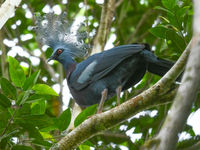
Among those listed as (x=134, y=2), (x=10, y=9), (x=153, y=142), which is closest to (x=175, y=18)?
(x=10, y=9)

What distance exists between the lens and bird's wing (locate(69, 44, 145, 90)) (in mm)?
3496

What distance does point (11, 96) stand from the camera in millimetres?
3006

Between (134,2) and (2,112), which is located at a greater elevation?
(134,2)

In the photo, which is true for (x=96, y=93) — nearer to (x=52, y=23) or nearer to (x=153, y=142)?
(x=52, y=23)

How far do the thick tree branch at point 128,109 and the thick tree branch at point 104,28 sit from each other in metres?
1.75

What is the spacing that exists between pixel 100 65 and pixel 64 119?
94cm

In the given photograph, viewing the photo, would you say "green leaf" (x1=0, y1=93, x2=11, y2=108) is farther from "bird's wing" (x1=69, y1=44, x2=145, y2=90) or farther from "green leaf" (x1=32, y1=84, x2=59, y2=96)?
"bird's wing" (x1=69, y1=44, x2=145, y2=90)

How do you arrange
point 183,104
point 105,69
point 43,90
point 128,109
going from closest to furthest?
point 183,104 → point 128,109 → point 43,90 → point 105,69

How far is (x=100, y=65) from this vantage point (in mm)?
3693

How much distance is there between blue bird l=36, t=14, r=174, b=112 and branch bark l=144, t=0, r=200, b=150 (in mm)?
2215

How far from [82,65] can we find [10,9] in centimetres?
134

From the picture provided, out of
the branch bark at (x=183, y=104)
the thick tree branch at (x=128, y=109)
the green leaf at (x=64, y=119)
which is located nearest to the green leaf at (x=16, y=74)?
the green leaf at (x=64, y=119)

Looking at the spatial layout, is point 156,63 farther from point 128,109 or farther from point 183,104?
point 183,104

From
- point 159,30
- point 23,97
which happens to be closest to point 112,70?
point 159,30
